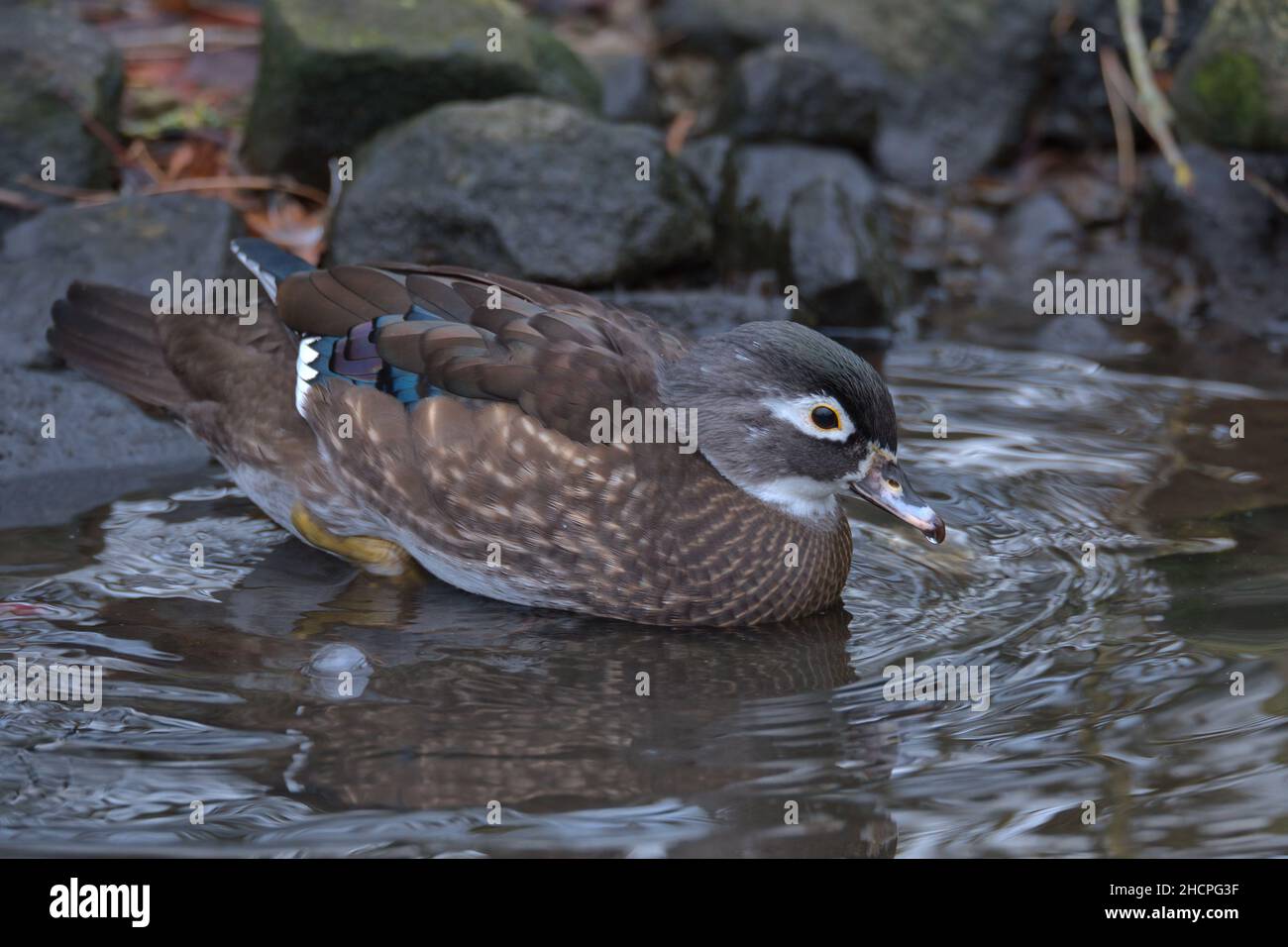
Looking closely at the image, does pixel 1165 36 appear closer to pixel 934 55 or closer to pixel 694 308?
pixel 934 55

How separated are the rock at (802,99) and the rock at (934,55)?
61 cm

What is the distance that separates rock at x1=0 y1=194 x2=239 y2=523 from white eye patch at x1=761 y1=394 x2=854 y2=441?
2466 mm

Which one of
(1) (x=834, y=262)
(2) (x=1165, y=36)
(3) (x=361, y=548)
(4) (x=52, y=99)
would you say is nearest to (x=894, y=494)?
(3) (x=361, y=548)

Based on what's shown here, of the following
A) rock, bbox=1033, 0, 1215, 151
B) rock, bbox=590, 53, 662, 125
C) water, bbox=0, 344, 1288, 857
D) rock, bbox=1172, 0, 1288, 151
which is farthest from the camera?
rock, bbox=1033, 0, 1215, 151

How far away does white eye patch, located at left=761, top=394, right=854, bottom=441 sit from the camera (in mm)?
4672

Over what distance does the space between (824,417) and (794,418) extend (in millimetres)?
95

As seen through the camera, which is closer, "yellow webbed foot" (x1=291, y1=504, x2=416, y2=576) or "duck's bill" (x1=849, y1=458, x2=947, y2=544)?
"duck's bill" (x1=849, y1=458, x2=947, y2=544)

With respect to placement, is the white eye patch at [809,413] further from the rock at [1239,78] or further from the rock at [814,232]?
the rock at [1239,78]

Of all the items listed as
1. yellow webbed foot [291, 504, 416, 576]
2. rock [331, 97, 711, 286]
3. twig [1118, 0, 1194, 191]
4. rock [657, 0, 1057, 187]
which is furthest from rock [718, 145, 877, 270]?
yellow webbed foot [291, 504, 416, 576]

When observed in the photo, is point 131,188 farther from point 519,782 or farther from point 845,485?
point 519,782

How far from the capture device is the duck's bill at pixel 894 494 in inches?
184

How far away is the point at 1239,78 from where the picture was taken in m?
7.25

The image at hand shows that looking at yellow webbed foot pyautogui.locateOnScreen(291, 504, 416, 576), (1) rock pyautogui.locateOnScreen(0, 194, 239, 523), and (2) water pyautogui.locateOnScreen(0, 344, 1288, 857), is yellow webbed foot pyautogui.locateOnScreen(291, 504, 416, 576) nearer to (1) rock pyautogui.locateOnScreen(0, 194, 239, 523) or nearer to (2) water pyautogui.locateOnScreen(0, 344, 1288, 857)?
(2) water pyautogui.locateOnScreen(0, 344, 1288, 857)
